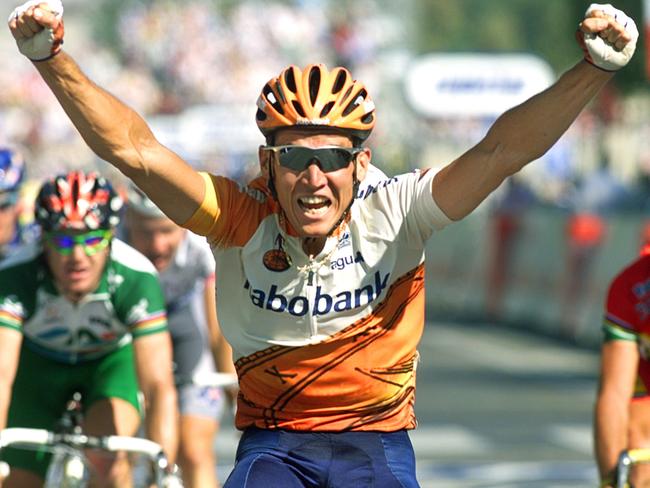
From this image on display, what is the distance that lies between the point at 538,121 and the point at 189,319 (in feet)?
15.3

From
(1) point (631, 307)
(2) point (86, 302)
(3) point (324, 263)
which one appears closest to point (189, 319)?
(2) point (86, 302)

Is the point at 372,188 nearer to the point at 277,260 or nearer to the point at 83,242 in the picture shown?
the point at 277,260

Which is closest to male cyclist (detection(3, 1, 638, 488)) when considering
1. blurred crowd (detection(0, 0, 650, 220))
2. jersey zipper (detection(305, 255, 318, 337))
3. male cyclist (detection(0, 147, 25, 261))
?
jersey zipper (detection(305, 255, 318, 337))

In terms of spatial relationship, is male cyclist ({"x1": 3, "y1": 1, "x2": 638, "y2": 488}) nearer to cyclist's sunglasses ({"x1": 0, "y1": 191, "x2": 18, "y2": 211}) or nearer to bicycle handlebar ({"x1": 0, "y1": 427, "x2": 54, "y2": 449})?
bicycle handlebar ({"x1": 0, "y1": 427, "x2": 54, "y2": 449})

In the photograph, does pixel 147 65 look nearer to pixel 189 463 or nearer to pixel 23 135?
pixel 23 135

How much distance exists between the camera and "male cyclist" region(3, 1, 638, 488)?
5566mm

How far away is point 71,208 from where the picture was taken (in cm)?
777

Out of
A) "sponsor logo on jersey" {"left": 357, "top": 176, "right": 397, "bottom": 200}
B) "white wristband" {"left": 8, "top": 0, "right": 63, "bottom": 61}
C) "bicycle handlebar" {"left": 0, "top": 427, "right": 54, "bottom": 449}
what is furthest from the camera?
"bicycle handlebar" {"left": 0, "top": 427, "right": 54, "bottom": 449}

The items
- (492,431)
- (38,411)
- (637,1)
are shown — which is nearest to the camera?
(38,411)

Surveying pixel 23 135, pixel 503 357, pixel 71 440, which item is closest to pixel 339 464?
pixel 71 440

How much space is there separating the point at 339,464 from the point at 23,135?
64.8 m

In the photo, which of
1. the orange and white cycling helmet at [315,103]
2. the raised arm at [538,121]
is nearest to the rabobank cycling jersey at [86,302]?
the orange and white cycling helmet at [315,103]

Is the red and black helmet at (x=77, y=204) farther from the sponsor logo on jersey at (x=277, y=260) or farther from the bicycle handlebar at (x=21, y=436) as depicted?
the sponsor logo on jersey at (x=277, y=260)

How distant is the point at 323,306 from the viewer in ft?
18.8
